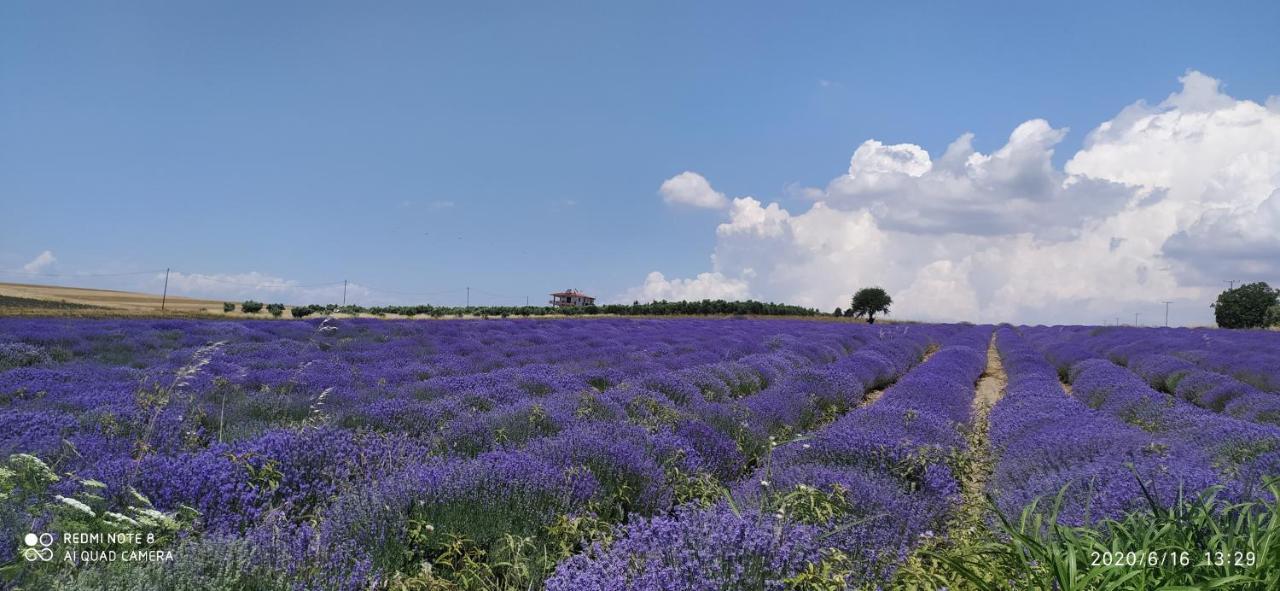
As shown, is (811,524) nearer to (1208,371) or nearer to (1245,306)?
(1208,371)

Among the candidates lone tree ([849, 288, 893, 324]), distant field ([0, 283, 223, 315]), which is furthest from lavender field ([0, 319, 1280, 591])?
lone tree ([849, 288, 893, 324])

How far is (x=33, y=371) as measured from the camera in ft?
22.5

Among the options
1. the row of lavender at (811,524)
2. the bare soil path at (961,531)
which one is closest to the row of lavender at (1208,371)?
the bare soil path at (961,531)

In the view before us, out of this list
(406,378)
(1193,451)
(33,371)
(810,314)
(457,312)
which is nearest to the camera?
(1193,451)

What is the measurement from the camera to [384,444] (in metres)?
4.11

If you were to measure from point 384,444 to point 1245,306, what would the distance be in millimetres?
74844

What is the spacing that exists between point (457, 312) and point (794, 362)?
119 ft

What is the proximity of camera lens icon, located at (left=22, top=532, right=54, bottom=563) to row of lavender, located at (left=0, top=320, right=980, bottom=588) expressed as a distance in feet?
0.38

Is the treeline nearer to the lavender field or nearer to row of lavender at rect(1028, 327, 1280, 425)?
row of lavender at rect(1028, 327, 1280, 425)

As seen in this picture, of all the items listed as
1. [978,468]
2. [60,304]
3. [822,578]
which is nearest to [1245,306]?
[978,468]

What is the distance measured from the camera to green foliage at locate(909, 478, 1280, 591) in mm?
1936

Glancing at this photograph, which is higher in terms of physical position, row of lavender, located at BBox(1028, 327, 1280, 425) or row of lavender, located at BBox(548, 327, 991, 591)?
row of lavender, located at BBox(1028, 327, 1280, 425)

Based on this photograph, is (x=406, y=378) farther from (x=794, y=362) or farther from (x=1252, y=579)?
(x=1252, y=579)

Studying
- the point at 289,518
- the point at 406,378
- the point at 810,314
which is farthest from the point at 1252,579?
the point at 810,314
